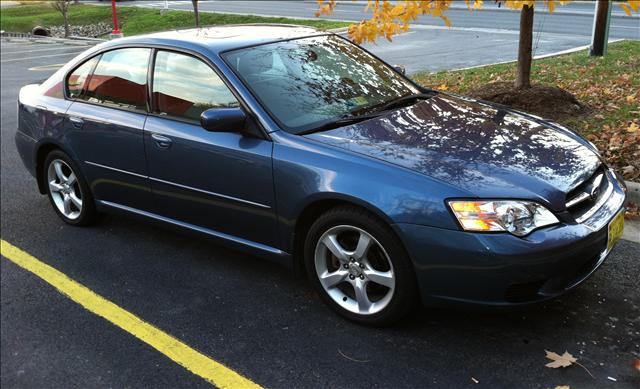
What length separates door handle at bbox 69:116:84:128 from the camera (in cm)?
454

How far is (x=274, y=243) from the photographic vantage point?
360 centimetres

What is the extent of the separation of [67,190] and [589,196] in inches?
151

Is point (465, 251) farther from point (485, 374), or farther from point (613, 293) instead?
point (613, 293)

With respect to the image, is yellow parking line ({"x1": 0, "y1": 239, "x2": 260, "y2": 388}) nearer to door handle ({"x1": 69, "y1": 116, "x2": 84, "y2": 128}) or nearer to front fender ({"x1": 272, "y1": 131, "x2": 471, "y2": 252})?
front fender ({"x1": 272, "y1": 131, "x2": 471, "y2": 252})

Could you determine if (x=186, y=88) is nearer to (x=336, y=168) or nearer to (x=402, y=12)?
(x=336, y=168)

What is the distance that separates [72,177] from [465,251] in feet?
11.0

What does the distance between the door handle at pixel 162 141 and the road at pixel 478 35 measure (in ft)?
28.2

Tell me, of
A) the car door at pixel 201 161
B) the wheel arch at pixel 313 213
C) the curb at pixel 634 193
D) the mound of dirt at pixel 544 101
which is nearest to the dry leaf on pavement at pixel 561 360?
the wheel arch at pixel 313 213

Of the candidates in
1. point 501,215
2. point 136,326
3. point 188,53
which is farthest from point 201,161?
point 501,215

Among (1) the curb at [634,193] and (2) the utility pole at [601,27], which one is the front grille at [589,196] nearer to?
(1) the curb at [634,193]

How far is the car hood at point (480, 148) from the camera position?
2.96 meters

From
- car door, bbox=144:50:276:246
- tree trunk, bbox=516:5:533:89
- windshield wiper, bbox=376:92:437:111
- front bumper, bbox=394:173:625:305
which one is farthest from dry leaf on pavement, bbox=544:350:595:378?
tree trunk, bbox=516:5:533:89

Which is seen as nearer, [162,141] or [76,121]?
[162,141]

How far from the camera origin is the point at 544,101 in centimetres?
652
